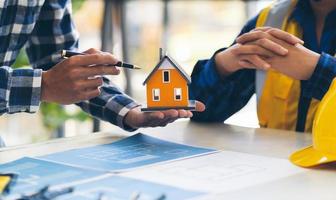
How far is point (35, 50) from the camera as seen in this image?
168cm

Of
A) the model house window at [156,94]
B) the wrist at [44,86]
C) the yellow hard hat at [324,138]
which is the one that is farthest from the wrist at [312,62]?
the wrist at [44,86]

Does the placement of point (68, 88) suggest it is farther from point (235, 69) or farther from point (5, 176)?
point (235, 69)

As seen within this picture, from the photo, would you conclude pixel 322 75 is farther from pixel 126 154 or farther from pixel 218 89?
pixel 126 154

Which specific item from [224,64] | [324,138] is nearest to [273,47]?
[224,64]

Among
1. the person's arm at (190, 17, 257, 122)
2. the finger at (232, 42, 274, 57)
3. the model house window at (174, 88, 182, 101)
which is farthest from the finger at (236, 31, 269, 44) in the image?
the model house window at (174, 88, 182, 101)

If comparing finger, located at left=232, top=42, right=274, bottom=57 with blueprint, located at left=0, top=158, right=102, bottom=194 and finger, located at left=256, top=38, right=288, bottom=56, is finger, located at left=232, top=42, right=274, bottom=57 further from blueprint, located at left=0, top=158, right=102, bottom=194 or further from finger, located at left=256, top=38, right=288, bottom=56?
blueprint, located at left=0, top=158, right=102, bottom=194

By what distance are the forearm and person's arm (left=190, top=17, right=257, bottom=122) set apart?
437 millimetres

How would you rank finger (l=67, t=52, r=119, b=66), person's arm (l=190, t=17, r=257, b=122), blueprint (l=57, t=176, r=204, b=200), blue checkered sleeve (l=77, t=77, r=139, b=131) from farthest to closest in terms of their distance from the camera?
1. person's arm (l=190, t=17, r=257, b=122)
2. blue checkered sleeve (l=77, t=77, r=139, b=131)
3. finger (l=67, t=52, r=119, b=66)
4. blueprint (l=57, t=176, r=204, b=200)

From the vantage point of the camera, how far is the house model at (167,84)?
4.20 ft

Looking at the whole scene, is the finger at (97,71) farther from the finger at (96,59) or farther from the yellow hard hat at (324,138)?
the yellow hard hat at (324,138)

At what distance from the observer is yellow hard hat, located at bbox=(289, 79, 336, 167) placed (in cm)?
112

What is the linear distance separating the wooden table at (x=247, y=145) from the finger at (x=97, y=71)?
15cm

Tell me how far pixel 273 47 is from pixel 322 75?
0.13m

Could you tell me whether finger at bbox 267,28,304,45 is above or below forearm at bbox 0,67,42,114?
above
